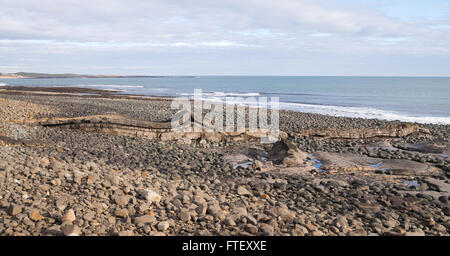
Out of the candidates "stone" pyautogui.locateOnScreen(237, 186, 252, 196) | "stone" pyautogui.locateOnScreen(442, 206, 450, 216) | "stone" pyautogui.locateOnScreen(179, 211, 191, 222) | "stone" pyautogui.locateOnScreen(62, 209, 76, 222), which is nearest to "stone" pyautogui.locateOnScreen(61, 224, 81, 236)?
"stone" pyautogui.locateOnScreen(62, 209, 76, 222)

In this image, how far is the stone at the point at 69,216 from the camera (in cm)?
536

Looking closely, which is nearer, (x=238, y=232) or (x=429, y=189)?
(x=238, y=232)

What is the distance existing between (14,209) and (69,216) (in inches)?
32.5

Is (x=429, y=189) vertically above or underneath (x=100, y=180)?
underneath

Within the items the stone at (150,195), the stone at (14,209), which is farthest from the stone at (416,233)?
the stone at (14,209)

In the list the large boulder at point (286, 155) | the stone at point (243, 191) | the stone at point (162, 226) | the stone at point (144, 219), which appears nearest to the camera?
the stone at point (162, 226)

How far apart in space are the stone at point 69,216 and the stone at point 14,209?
2.35ft

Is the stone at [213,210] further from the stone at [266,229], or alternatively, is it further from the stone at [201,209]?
the stone at [266,229]

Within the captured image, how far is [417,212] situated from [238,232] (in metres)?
4.25

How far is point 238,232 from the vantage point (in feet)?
18.9

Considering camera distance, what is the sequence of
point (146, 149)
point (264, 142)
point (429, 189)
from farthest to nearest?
point (264, 142), point (146, 149), point (429, 189)

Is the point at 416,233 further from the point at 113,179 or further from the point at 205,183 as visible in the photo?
the point at 113,179
